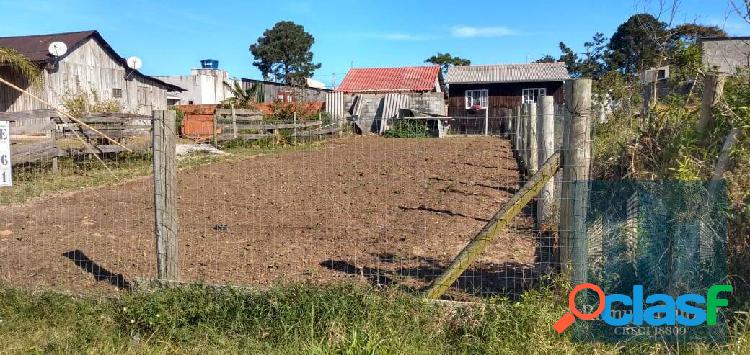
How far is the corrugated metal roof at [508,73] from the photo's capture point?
37.2 metres

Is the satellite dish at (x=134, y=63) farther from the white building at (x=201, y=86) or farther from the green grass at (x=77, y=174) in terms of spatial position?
the white building at (x=201, y=86)

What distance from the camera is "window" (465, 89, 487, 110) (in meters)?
38.0

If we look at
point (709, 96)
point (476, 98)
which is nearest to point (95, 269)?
point (709, 96)

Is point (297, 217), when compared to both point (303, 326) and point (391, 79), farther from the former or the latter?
point (391, 79)

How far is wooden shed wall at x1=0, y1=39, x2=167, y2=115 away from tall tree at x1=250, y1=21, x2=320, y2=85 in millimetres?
52052

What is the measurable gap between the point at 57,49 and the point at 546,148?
1759cm

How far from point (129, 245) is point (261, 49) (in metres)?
74.3

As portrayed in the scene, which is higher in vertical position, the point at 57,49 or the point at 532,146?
the point at 57,49

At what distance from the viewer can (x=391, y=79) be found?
4094cm

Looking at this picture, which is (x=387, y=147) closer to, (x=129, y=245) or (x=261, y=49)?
(x=129, y=245)

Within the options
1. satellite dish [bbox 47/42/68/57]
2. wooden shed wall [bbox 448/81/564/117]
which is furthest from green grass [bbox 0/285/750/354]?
wooden shed wall [bbox 448/81/564/117]

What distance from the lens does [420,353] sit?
3877mm

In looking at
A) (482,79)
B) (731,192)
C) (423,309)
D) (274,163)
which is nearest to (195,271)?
(423,309)

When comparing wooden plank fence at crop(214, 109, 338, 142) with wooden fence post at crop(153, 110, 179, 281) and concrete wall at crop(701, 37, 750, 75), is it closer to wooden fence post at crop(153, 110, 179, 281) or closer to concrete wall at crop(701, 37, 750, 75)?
concrete wall at crop(701, 37, 750, 75)
